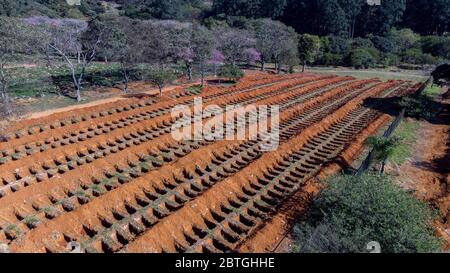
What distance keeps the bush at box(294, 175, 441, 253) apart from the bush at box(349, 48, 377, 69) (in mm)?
41601

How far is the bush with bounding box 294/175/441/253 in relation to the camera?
8859mm

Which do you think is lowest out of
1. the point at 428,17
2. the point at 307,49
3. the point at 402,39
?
the point at 307,49

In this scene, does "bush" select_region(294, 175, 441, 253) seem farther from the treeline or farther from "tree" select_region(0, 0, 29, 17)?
"tree" select_region(0, 0, 29, 17)

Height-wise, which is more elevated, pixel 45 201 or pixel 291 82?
pixel 291 82

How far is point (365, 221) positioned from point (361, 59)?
43.6 metres

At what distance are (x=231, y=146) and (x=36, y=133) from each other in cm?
864

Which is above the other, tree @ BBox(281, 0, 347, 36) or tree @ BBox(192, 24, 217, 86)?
tree @ BBox(281, 0, 347, 36)

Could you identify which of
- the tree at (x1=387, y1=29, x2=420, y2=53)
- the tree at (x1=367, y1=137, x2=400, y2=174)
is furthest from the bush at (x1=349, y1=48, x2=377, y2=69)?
the tree at (x1=367, y1=137, x2=400, y2=174)

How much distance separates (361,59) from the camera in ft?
161

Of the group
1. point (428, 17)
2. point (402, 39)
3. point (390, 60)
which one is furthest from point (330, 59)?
point (428, 17)

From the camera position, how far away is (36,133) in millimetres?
17000

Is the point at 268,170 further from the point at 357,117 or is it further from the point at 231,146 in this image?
the point at 357,117

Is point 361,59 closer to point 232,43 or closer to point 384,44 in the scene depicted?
point 384,44
